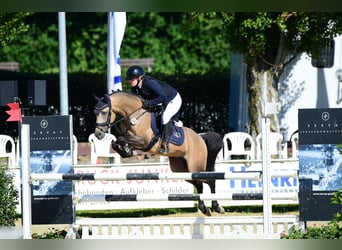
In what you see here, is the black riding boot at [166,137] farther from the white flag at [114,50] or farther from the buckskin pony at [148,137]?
the white flag at [114,50]

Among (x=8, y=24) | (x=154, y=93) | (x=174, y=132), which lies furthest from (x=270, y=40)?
(x=154, y=93)

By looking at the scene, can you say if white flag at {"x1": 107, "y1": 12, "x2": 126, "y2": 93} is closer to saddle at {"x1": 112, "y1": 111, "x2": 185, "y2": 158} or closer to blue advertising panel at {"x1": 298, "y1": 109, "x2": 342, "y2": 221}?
saddle at {"x1": 112, "y1": 111, "x2": 185, "y2": 158}

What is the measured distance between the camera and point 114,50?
11.1m

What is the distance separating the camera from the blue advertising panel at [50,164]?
25.0 ft

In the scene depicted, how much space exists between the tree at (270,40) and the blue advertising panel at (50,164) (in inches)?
252

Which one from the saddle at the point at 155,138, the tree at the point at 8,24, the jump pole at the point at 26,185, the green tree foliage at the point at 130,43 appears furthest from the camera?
the green tree foliage at the point at 130,43

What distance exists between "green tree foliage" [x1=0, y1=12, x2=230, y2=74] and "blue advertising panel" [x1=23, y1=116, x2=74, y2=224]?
60.8ft

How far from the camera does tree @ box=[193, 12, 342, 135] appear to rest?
44.9 feet

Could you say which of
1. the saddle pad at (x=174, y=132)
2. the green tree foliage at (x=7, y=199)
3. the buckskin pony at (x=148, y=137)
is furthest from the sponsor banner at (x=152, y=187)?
the green tree foliage at (x=7, y=199)

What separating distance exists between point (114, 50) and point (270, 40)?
411 cm

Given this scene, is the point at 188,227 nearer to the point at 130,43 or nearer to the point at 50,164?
the point at 50,164

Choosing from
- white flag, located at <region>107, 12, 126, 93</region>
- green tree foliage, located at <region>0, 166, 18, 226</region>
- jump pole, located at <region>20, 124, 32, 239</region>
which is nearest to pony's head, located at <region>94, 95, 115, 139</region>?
green tree foliage, located at <region>0, 166, 18, 226</region>
